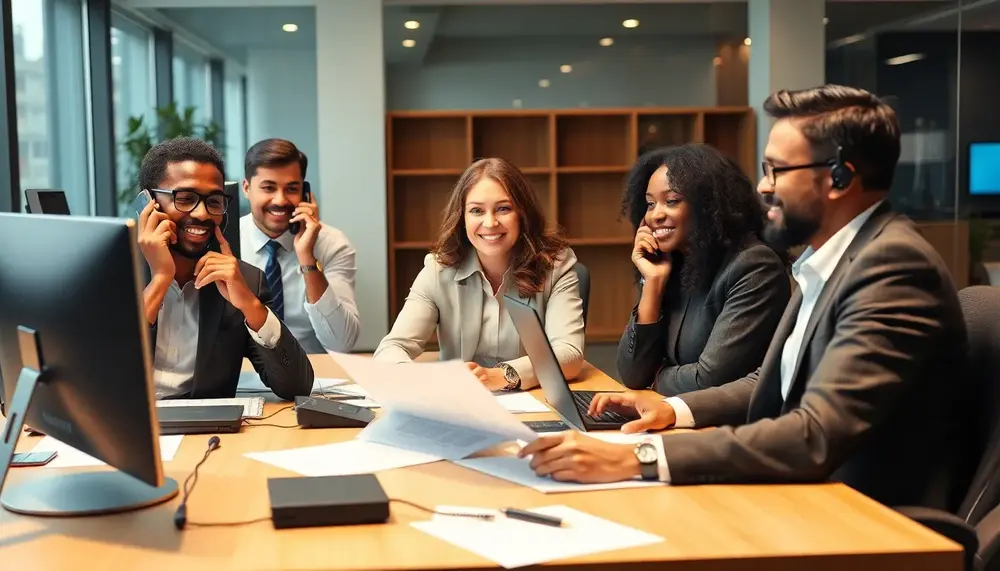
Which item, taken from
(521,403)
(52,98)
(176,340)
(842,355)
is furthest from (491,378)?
(52,98)

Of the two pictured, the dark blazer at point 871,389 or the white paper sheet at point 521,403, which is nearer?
the dark blazer at point 871,389

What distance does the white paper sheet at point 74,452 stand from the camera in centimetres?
181

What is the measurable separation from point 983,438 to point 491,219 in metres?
1.56

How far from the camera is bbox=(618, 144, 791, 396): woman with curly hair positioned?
101 inches

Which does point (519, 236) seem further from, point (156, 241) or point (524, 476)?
point (524, 476)

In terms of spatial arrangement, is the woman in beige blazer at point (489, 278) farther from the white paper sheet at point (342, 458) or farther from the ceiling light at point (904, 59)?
the ceiling light at point (904, 59)

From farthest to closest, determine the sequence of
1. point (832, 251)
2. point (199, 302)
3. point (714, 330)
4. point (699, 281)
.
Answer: point (699, 281), point (714, 330), point (199, 302), point (832, 251)

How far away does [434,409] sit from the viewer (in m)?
1.78

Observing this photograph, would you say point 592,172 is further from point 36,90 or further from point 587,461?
point 587,461

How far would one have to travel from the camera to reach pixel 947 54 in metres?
6.78

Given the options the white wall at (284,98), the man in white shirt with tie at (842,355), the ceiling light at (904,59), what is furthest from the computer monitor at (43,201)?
the ceiling light at (904,59)

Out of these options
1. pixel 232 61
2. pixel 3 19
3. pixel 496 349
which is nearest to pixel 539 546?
pixel 496 349

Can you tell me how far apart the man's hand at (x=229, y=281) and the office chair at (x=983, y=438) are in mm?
1512

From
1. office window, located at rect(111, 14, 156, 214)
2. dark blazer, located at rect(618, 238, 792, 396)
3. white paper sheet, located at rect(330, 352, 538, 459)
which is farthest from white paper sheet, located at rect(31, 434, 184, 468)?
office window, located at rect(111, 14, 156, 214)
